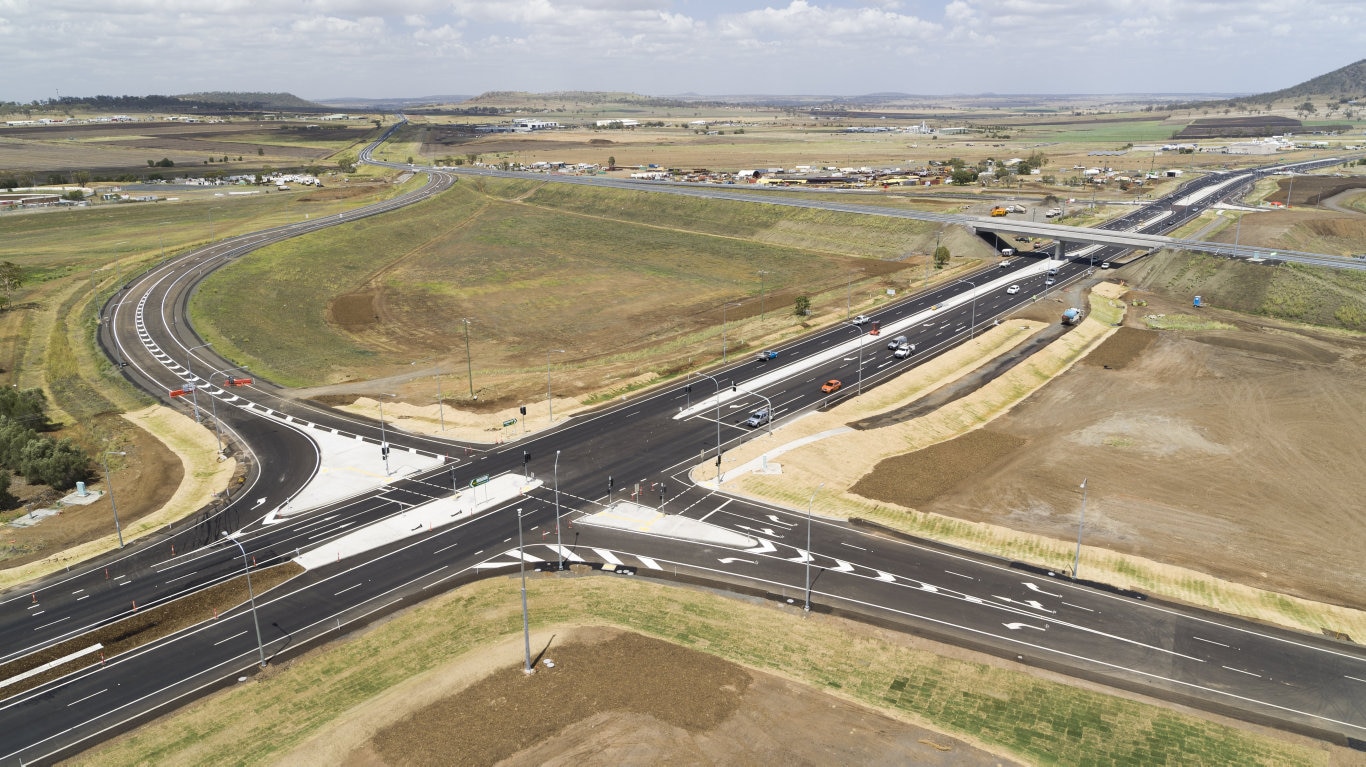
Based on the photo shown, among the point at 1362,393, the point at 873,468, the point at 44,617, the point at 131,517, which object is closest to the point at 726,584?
the point at 873,468

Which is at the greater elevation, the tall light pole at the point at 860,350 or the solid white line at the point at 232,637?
the tall light pole at the point at 860,350

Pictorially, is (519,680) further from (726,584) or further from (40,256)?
(40,256)

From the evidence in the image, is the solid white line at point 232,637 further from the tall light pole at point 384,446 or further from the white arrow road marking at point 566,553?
the tall light pole at point 384,446

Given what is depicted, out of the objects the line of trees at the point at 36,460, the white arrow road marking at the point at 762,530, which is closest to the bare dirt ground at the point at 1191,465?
the white arrow road marking at the point at 762,530

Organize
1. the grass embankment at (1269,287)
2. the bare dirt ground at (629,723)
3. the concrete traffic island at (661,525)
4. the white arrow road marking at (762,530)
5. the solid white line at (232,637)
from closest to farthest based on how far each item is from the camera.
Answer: the bare dirt ground at (629,723) → the solid white line at (232,637) → the concrete traffic island at (661,525) → the white arrow road marking at (762,530) → the grass embankment at (1269,287)

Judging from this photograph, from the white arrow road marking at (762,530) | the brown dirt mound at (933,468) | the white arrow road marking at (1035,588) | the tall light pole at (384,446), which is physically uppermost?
the tall light pole at (384,446)

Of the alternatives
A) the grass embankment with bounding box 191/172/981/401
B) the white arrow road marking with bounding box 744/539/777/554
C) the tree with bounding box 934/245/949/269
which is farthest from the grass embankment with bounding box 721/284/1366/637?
the tree with bounding box 934/245/949/269
